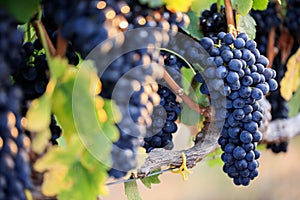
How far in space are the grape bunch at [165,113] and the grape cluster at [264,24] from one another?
1.38 feet

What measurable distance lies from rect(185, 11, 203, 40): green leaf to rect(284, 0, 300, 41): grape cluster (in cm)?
41

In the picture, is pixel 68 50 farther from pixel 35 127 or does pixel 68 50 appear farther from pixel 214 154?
pixel 214 154

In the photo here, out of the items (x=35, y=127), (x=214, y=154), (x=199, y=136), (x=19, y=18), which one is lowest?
(x=214, y=154)

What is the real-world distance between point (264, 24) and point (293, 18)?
102 mm

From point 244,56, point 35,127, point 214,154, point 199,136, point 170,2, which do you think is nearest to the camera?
point 35,127

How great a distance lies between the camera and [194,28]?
104 cm

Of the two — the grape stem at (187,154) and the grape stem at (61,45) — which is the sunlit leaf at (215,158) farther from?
the grape stem at (61,45)

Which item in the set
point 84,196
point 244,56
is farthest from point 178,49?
point 84,196

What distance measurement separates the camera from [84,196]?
70cm

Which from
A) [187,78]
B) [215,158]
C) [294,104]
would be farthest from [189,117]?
[294,104]

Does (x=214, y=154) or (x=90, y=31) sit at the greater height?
(x=90, y=31)

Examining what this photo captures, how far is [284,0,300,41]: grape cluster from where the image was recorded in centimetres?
140

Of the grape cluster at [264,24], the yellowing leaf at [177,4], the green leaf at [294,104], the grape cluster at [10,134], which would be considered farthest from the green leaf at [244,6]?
the green leaf at [294,104]

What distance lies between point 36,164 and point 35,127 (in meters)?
0.06
